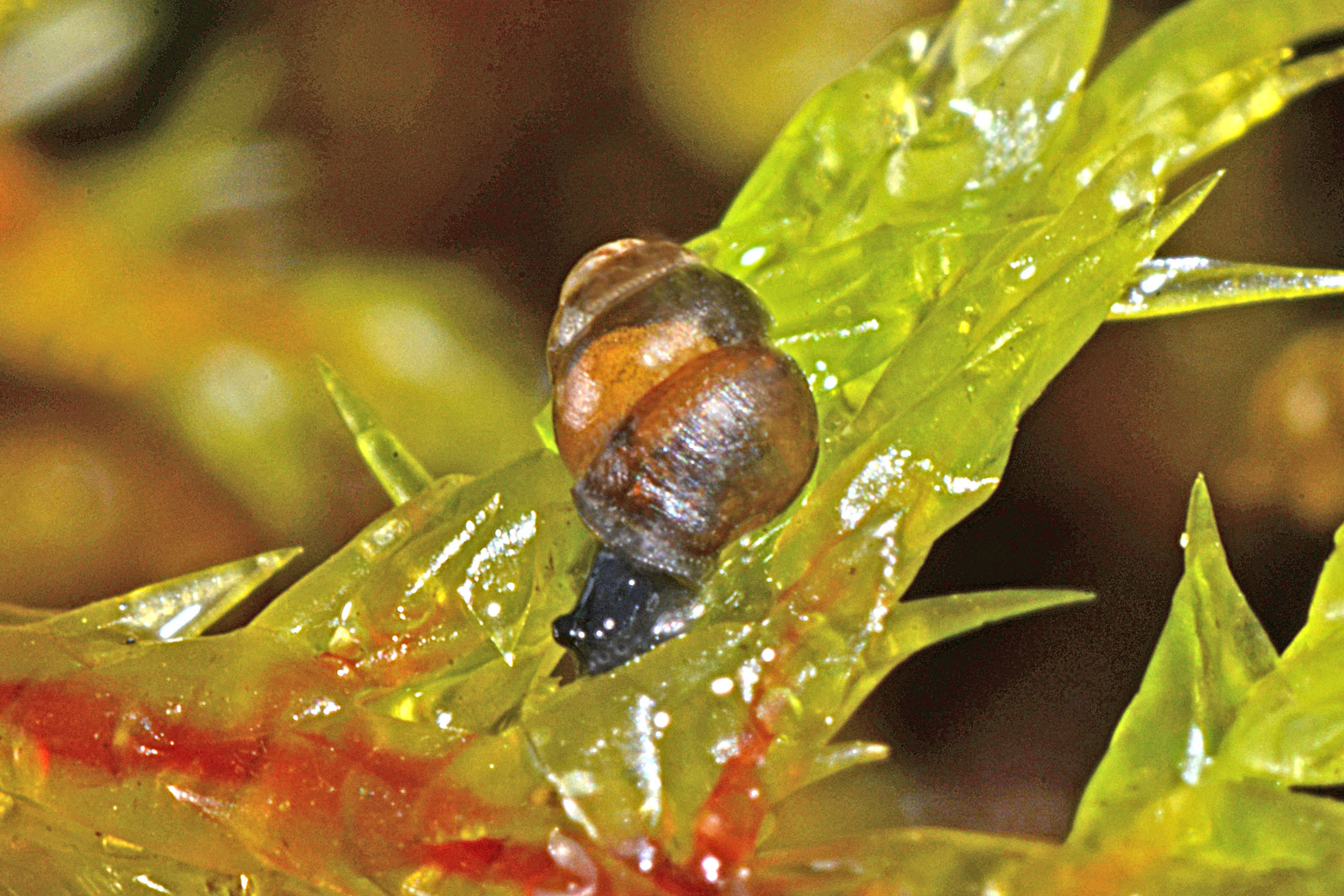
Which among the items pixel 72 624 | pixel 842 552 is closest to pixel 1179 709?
pixel 842 552

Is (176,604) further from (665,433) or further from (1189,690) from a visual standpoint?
(1189,690)

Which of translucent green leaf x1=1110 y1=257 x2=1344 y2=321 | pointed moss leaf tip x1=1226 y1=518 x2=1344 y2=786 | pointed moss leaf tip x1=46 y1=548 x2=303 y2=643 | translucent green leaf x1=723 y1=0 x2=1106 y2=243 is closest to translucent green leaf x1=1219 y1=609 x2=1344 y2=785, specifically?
pointed moss leaf tip x1=1226 y1=518 x2=1344 y2=786

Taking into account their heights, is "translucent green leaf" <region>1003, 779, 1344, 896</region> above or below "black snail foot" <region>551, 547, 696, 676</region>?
below

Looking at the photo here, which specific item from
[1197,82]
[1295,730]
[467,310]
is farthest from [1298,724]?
[467,310]

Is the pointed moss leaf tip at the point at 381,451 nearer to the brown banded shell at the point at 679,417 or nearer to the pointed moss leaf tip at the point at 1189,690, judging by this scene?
the brown banded shell at the point at 679,417

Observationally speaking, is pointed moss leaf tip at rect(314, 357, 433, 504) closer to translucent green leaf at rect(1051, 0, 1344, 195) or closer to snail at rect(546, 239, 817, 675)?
snail at rect(546, 239, 817, 675)

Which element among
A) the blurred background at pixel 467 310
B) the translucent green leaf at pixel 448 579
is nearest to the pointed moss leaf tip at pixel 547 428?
the translucent green leaf at pixel 448 579
